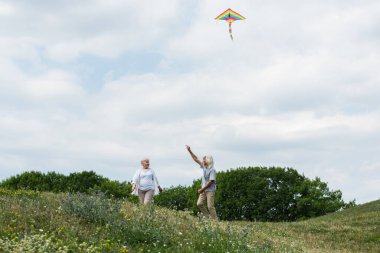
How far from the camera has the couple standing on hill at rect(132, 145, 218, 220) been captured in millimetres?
16766

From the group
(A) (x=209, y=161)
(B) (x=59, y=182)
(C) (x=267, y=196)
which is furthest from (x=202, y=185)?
(B) (x=59, y=182)

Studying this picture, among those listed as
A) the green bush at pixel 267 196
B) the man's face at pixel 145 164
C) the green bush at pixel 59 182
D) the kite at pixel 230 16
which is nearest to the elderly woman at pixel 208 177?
the man's face at pixel 145 164

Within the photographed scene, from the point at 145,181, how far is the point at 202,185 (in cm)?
189

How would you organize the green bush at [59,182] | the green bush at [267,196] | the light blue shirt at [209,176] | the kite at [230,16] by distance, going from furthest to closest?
the green bush at [59,182] < the green bush at [267,196] < the kite at [230,16] < the light blue shirt at [209,176]

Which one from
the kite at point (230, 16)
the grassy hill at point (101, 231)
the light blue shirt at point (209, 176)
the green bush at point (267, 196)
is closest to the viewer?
the grassy hill at point (101, 231)

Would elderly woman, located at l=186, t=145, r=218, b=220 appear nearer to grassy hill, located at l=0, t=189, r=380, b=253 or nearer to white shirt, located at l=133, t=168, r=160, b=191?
white shirt, located at l=133, t=168, r=160, b=191

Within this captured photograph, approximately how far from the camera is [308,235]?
19.1 meters

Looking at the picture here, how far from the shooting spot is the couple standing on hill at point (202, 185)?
16766 millimetres

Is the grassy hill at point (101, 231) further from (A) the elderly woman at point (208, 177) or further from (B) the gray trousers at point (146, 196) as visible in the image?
(B) the gray trousers at point (146, 196)

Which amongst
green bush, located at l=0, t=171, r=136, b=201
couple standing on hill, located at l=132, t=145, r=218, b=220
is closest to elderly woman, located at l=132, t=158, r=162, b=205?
couple standing on hill, located at l=132, t=145, r=218, b=220

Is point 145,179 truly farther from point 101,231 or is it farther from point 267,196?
point 267,196

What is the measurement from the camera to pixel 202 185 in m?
17.1

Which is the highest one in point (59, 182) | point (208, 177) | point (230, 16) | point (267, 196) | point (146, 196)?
point (230, 16)

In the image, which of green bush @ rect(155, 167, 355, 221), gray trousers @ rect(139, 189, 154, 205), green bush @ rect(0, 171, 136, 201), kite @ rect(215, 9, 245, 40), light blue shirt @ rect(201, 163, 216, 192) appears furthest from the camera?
green bush @ rect(0, 171, 136, 201)
